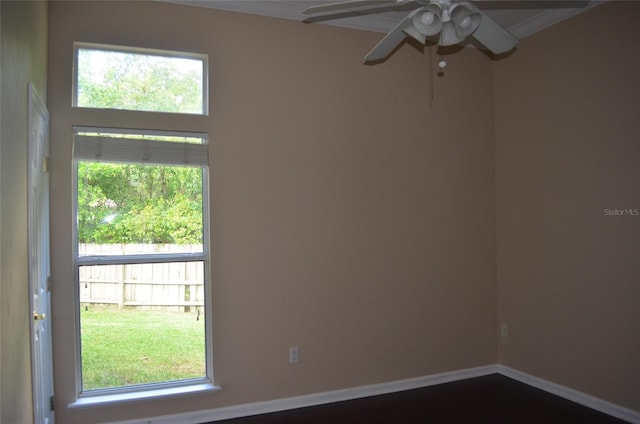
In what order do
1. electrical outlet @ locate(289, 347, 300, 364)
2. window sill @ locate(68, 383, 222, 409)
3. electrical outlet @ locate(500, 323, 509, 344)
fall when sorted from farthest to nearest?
electrical outlet @ locate(500, 323, 509, 344)
electrical outlet @ locate(289, 347, 300, 364)
window sill @ locate(68, 383, 222, 409)

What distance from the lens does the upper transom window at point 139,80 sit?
9.68 ft

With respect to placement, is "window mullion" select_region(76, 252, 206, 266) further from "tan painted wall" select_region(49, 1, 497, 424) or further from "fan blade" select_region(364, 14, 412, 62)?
"fan blade" select_region(364, 14, 412, 62)

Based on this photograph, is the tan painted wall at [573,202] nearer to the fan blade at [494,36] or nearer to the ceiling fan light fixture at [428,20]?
the fan blade at [494,36]

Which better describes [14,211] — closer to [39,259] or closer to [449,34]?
[39,259]

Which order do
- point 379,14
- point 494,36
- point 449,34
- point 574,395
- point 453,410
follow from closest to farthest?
point 449,34, point 494,36, point 453,410, point 574,395, point 379,14

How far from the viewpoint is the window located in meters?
2.97

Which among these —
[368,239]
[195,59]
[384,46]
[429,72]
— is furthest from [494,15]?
[195,59]

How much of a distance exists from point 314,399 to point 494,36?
272 cm

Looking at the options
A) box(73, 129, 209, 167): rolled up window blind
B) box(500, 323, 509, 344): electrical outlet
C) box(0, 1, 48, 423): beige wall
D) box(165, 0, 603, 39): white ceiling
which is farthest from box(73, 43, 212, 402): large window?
box(500, 323, 509, 344): electrical outlet

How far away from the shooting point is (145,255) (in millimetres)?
3090

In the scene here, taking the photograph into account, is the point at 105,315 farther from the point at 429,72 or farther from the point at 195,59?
the point at 429,72

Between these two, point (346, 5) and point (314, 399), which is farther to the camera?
point (314, 399)

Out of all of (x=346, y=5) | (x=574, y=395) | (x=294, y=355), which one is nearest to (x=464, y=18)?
(x=346, y=5)

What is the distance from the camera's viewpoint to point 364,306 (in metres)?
3.59
